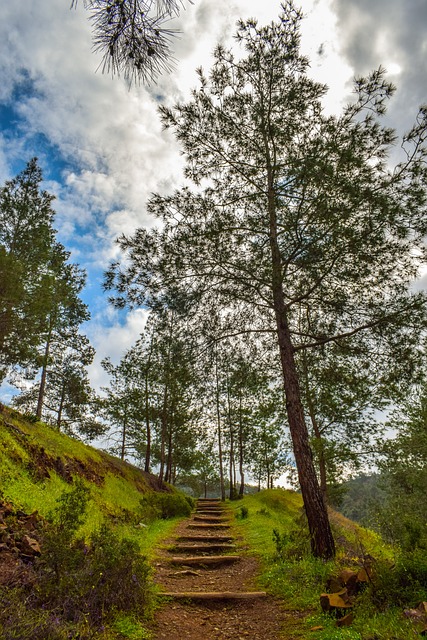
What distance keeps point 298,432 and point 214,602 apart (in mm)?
3309

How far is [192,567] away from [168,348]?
4.91m

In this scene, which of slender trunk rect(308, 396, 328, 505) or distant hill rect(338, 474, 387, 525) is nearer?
slender trunk rect(308, 396, 328, 505)

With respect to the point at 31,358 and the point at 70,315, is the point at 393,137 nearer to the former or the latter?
the point at 31,358

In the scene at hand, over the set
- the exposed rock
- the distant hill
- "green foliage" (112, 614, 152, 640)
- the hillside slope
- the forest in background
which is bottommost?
the distant hill

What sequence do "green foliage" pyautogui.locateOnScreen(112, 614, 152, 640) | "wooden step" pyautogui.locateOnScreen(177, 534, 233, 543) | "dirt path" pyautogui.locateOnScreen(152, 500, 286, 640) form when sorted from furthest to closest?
"wooden step" pyautogui.locateOnScreen(177, 534, 233, 543) → "dirt path" pyautogui.locateOnScreen(152, 500, 286, 640) → "green foliage" pyautogui.locateOnScreen(112, 614, 152, 640)

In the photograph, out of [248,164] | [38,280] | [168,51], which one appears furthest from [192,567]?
[38,280]

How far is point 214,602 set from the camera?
16.6 feet

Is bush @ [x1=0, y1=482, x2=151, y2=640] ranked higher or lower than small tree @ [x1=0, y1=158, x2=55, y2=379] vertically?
lower

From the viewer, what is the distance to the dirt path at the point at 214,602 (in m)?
4.16

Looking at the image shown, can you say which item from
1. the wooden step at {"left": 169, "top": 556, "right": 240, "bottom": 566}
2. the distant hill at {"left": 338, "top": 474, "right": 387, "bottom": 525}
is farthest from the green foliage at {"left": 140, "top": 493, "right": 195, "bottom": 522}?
the distant hill at {"left": 338, "top": 474, "right": 387, "bottom": 525}

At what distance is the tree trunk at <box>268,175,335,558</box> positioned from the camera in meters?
6.41

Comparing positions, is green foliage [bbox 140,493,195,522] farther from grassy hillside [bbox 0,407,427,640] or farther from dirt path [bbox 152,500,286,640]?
grassy hillside [bbox 0,407,427,640]

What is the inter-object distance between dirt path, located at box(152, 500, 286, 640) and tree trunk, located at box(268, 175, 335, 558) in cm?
147

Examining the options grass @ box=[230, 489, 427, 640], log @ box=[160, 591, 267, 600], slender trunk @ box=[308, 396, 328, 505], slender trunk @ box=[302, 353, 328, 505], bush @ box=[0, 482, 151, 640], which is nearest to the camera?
bush @ box=[0, 482, 151, 640]
